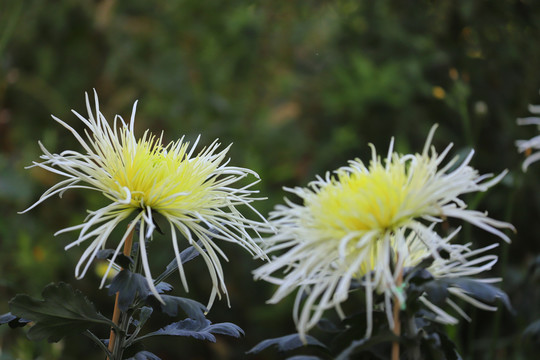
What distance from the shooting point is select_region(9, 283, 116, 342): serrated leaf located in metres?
0.61

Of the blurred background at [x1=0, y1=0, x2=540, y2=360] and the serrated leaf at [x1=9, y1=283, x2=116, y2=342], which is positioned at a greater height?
the blurred background at [x1=0, y1=0, x2=540, y2=360]

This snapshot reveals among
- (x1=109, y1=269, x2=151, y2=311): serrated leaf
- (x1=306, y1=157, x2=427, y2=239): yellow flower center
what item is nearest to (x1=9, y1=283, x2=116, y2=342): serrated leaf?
(x1=109, y1=269, x2=151, y2=311): serrated leaf

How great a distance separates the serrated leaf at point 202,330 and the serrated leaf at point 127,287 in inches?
3.4

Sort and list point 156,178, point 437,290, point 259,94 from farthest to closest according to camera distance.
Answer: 1. point 259,94
2. point 156,178
3. point 437,290

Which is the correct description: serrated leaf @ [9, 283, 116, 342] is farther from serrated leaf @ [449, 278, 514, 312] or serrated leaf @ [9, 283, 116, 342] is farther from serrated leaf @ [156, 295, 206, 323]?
serrated leaf @ [449, 278, 514, 312]

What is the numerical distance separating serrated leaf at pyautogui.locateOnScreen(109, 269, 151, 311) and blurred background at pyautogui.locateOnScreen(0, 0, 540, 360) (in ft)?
4.37

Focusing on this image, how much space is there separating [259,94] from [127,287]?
200 cm

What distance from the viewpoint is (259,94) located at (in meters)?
2.53

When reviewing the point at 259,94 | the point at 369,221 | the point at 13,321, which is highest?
the point at 259,94

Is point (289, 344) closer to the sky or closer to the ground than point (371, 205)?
closer to the ground

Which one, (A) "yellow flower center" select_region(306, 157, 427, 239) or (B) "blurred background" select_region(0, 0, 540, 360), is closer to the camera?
(A) "yellow flower center" select_region(306, 157, 427, 239)

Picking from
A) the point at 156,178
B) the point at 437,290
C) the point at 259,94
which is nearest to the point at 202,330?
the point at 156,178

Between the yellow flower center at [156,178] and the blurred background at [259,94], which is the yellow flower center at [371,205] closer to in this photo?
the yellow flower center at [156,178]

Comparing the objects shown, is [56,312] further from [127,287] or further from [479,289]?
[479,289]
